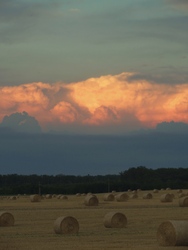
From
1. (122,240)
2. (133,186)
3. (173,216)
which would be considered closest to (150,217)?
(173,216)

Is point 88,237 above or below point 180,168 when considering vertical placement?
below

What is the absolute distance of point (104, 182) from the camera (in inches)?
4205

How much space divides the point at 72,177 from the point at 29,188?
201 ft

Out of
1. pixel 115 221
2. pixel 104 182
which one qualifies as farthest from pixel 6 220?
pixel 104 182

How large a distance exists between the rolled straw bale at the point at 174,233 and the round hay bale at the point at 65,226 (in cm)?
624

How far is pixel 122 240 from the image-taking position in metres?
27.7

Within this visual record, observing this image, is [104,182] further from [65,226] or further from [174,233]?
[174,233]

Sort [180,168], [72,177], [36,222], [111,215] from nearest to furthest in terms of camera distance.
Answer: [111,215] < [36,222] < [180,168] < [72,177]

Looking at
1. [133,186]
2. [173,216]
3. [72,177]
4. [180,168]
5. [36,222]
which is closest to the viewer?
[36,222]

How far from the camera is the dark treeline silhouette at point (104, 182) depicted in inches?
4076

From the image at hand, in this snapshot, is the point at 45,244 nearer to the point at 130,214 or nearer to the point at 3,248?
the point at 3,248

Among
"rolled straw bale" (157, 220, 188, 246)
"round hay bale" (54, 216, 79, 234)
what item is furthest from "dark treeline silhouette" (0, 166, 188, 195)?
"rolled straw bale" (157, 220, 188, 246)

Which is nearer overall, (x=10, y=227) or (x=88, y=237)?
(x=88, y=237)

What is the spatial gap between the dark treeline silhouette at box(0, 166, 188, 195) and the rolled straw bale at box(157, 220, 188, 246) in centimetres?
7420
